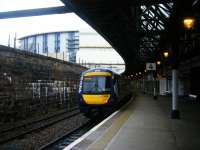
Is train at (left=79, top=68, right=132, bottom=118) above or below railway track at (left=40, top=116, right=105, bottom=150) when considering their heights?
above

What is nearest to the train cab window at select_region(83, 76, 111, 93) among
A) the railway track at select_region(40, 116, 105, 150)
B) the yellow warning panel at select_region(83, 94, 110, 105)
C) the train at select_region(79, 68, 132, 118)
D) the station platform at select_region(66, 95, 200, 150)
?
the train at select_region(79, 68, 132, 118)

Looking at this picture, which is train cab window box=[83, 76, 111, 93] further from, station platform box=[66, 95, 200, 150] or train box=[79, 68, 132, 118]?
station platform box=[66, 95, 200, 150]

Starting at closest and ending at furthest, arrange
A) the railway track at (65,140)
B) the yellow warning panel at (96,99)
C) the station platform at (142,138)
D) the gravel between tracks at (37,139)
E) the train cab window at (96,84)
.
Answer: the station platform at (142,138) < the railway track at (65,140) < the gravel between tracks at (37,139) < the yellow warning panel at (96,99) < the train cab window at (96,84)

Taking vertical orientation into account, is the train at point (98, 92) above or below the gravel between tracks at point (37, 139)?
above

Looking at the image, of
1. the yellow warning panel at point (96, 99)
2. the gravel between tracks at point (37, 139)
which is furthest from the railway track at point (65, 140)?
the yellow warning panel at point (96, 99)

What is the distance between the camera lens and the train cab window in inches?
722

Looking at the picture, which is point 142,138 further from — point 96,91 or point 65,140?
point 96,91

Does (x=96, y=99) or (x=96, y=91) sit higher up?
(x=96, y=91)

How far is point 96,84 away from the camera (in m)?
18.6

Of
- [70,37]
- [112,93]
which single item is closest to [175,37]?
[112,93]

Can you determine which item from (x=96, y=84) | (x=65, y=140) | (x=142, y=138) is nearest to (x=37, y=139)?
(x=65, y=140)

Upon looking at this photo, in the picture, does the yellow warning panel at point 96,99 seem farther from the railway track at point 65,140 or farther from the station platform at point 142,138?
the station platform at point 142,138

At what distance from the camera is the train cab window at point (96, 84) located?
18344 mm

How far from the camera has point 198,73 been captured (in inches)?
1122
